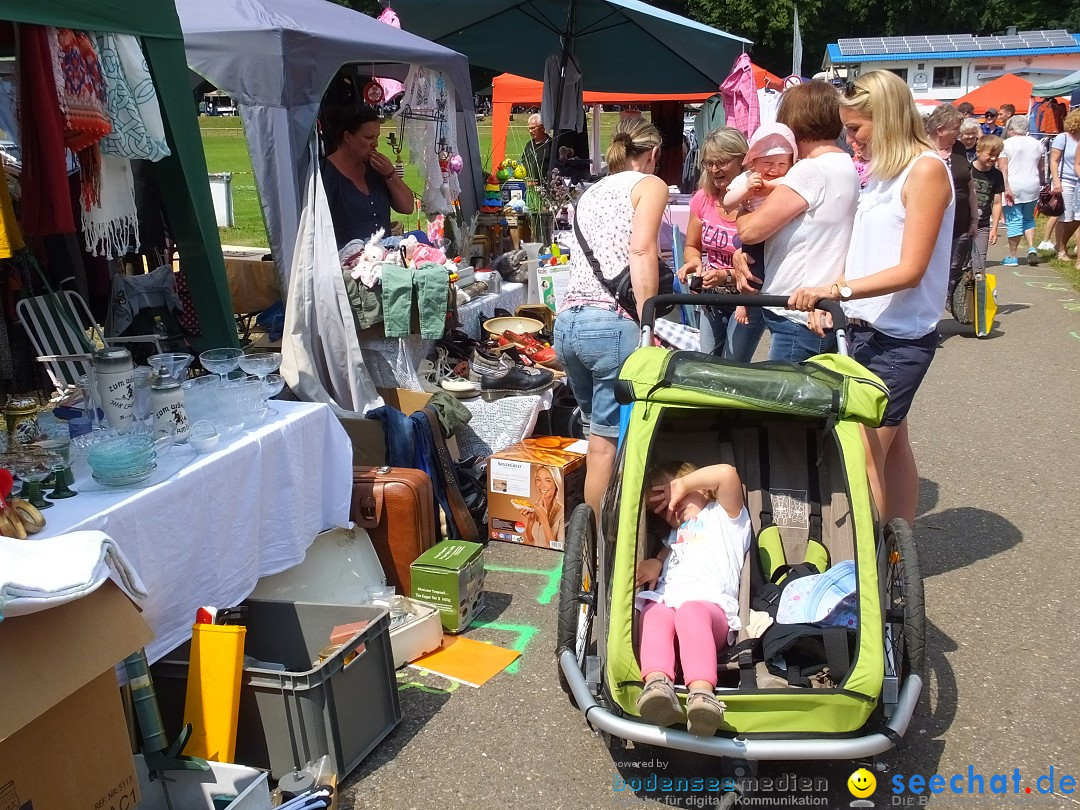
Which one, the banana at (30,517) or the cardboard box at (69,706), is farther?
the banana at (30,517)

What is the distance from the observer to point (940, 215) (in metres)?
3.31

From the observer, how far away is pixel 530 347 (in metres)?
5.73

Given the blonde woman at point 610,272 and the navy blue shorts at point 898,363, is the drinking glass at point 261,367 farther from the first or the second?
the navy blue shorts at point 898,363

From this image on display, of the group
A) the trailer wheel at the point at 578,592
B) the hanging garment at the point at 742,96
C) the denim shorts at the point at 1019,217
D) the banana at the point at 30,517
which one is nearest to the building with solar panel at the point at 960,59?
the denim shorts at the point at 1019,217

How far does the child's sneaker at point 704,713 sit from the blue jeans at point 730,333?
5.05 feet

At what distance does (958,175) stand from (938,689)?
224 inches

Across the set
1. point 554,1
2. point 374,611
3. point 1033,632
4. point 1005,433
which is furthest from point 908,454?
point 554,1

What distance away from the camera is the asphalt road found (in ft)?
9.46

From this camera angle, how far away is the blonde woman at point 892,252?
3311 millimetres

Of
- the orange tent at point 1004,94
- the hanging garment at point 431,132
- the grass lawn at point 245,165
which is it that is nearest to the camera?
the hanging garment at point 431,132

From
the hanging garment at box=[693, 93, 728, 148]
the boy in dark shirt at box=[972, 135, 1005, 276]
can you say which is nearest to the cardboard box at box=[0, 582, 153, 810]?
the boy in dark shirt at box=[972, 135, 1005, 276]

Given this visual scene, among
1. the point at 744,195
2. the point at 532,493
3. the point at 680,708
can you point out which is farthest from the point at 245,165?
the point at 680,708

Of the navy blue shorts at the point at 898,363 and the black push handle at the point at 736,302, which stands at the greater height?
the black push handle at the point at 736,302

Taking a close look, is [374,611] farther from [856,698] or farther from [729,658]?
[856,698]
